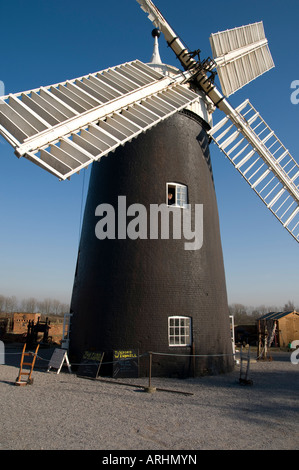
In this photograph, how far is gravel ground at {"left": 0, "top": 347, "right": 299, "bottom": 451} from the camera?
5.15 meters

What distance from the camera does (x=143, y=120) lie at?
9.54 m

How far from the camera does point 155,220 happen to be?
1112 centimetres

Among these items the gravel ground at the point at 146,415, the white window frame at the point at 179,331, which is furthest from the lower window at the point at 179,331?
the gravel ground at the point at 146,415

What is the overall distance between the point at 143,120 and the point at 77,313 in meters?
6.94

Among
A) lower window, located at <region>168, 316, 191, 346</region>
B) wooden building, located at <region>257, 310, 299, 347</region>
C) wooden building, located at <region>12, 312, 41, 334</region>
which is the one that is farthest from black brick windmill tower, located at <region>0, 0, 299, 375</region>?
wooden building, located at <region>12, 312, 41, 334</region>

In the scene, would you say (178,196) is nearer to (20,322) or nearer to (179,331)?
(179,331)

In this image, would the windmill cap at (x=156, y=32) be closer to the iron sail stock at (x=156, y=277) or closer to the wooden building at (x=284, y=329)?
the iron sail stock at (x=156, y=277)

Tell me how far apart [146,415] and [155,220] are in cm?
611

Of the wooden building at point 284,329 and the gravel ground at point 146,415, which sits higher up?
the wooden building at point 284,329

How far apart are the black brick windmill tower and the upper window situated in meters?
0.04

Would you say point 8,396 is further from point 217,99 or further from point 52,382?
point 217,99

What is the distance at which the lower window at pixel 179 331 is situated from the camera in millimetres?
10547

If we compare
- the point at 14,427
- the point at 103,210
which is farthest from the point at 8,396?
the point at 103,210

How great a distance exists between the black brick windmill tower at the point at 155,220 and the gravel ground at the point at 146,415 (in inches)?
57.4
